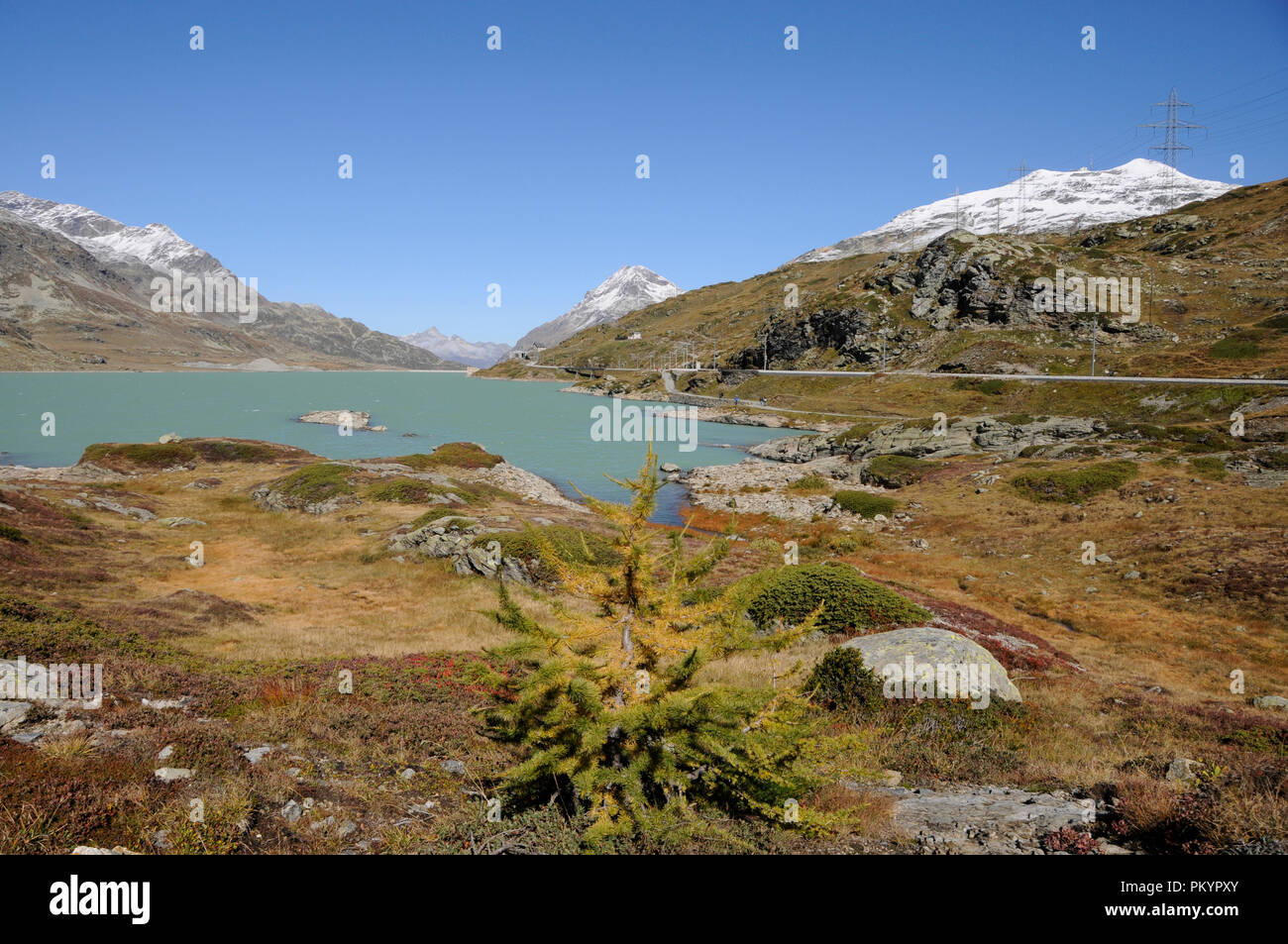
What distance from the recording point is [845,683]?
1377 cm

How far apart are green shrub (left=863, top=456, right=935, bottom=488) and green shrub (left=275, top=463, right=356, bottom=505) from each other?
4670 cm

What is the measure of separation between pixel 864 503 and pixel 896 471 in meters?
12.7

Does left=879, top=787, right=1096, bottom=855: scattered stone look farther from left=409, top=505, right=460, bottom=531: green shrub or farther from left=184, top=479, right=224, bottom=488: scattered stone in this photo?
left=184, top=479, right=224, bottom=488: scattered stone

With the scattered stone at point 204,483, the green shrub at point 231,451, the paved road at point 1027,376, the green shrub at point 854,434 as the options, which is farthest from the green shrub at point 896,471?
the green shrub at point 231,451

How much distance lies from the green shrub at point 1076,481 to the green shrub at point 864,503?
31.0ft

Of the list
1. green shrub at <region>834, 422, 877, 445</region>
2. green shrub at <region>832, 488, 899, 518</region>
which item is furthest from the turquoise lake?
green shrub at <region>834, 422, 877, 445</region>

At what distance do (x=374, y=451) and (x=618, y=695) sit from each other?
84350 millimetres

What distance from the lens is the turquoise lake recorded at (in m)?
76.5

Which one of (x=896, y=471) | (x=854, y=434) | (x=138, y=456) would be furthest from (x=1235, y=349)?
(x=138, y=456)

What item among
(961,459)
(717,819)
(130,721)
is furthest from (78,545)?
(961,459)

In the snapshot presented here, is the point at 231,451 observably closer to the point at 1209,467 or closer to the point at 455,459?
the point at 455,459

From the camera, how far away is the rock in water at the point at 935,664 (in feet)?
43.6

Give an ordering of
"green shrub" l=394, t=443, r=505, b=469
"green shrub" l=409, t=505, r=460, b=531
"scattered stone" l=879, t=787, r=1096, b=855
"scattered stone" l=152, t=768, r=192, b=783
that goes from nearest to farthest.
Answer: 1. "scattered stone" l=879, t=787, r=1096, b=855
2. "scattered stone" l=152, t=768, r=192, b=783
3. "green shrub" l=409, t=505, r=460, b=531
4. "green shrub" l=394, t=443, r=505, b=469
